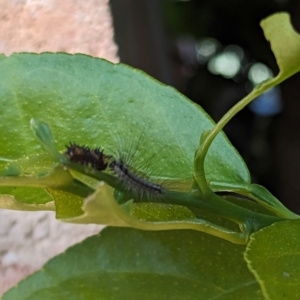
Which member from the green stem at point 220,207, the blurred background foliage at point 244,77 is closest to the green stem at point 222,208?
the green stem at point 220,207

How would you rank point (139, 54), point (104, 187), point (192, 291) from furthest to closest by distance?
point (139, 54), point (192, 291), point (104, 187)

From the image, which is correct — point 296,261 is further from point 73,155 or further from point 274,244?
point 73,155

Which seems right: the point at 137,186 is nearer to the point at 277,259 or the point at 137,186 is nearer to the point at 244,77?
the point at 277,259

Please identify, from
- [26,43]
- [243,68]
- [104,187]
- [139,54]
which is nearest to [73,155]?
[104,187]

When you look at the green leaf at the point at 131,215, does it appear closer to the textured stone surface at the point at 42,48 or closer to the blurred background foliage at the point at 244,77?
the textured stone surface at the point at 42,48

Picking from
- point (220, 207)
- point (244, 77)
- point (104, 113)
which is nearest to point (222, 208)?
point (220, 207)
